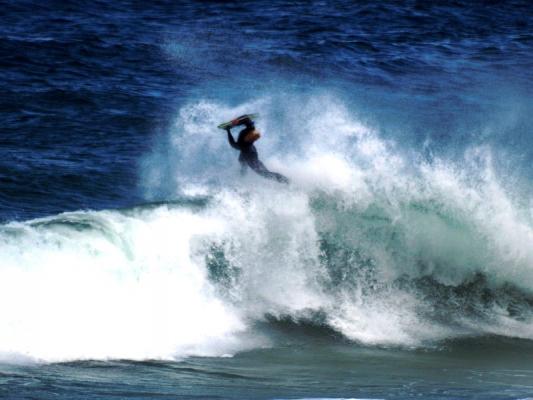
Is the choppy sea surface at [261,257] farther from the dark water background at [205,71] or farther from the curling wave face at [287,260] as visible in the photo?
the dark water background at [205,71]

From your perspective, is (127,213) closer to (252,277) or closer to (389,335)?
(252,277)

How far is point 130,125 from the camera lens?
25.8 m

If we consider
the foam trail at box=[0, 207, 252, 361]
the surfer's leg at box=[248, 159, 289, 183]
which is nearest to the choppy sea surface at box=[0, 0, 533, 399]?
the foam trail at box=[0, 207, 252, 361]

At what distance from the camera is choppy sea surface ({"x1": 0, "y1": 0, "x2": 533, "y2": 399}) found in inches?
513

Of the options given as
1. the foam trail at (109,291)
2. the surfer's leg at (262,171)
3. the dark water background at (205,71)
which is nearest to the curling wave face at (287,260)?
the foam trail at (109,291)

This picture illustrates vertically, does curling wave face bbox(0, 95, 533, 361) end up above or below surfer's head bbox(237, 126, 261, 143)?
below

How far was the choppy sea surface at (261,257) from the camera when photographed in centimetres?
1304

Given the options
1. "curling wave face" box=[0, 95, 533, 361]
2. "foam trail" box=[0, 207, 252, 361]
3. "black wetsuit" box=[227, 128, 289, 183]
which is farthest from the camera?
"black wetsuit" box=[227, 128, 289, 183]

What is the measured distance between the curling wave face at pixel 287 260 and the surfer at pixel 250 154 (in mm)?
183

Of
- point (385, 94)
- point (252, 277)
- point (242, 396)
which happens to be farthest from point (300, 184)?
point (385, 94)

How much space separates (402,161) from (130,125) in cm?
1004

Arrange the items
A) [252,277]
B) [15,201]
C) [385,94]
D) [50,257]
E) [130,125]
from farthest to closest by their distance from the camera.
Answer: [385,94] → [130,125] → [15,201] → [252,277] → [50,257]

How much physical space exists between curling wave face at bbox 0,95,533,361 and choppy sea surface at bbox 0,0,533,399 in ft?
0.09

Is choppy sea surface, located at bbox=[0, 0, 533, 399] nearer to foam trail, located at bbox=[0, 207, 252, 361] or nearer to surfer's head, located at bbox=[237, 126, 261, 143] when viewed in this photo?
foam trail, located at bbox=[0, 207, 252, 361]
